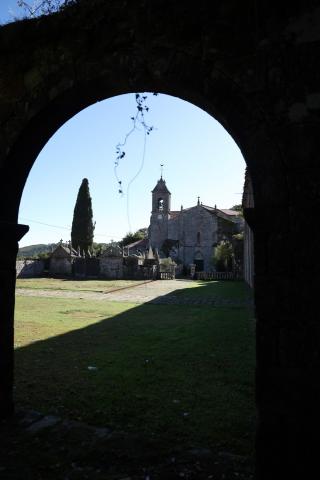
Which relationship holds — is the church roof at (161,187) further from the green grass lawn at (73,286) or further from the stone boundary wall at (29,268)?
the green grass lawn at (73,286)

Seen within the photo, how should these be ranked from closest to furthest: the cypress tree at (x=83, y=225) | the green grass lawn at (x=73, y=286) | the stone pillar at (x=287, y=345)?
the stone pillar at (x=287, y=345) < the green grass lawn at (x=73, y=286) < the cypress tree at (x=83, y=225)

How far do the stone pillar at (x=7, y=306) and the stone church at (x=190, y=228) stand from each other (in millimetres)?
44205

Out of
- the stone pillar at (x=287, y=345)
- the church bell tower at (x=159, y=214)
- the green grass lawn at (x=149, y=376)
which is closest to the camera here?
the stone pillar at (x=287, y=345)

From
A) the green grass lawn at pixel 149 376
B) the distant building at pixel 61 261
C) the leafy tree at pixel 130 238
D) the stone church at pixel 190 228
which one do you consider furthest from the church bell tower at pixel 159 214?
the green grass lawn at pixel 149 376

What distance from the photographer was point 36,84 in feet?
11.6

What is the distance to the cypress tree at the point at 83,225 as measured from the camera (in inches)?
1815

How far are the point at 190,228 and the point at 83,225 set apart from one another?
1475 cm

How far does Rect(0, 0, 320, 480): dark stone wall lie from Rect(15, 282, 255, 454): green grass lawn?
29.7 inches

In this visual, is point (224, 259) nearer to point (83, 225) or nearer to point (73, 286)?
point (73, 286)

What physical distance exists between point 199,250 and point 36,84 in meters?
46.8

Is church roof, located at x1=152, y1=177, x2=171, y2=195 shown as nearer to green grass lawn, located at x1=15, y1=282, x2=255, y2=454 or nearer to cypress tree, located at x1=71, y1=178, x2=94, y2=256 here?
cypress tree, located at x1=71, y1=178, x2=94, y2=256

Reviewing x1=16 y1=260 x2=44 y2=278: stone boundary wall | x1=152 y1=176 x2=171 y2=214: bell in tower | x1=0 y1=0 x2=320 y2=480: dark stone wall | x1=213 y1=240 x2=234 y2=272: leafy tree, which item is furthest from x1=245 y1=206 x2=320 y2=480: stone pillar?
x1=152 y1=176 x2=171 y2=214: bell in tower

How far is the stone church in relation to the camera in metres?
49.1

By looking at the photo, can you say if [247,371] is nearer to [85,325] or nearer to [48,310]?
[85,325]
